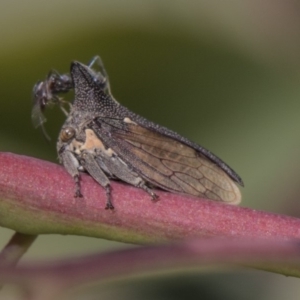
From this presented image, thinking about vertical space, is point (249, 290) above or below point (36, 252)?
above

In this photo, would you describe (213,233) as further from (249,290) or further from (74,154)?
(249,290)

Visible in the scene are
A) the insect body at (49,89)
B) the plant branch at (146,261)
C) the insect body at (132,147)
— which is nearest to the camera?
the plant branch at (146,261)

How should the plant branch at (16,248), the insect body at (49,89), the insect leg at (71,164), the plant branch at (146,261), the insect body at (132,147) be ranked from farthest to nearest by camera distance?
the insect body at (49,89), the insect body at (132,147), the insect leg at (71,164), the plant branch at (16,248), the plant branch at (146,261)

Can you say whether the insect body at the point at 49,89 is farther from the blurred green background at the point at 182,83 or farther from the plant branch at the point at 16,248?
the plant branch at the point at 16,248

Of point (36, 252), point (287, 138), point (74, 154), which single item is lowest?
point (36, 252)

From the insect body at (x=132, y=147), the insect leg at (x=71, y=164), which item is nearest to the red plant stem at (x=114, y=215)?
the insect leg at (x=71, y=164)

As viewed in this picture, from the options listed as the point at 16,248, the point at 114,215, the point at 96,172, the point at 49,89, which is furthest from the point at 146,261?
the point at 49,89

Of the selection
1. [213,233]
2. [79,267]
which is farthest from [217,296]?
[79,267]

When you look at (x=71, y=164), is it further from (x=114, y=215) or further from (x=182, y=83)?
(x=182, y=83)
